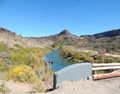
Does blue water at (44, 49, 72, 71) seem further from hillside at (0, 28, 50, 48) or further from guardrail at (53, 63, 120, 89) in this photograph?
guardrail at (53, 63, 120, 89)

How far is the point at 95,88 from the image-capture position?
14609mm

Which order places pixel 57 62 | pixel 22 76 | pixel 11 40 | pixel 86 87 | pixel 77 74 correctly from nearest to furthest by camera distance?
pixel 86 87
pixel 77 74
pixel 22 76
pixel 57 62
pixel 11 40

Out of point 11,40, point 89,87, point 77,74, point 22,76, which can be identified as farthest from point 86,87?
point 11,40

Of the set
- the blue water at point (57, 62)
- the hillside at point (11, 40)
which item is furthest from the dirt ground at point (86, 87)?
the hillside at point (11, 40)

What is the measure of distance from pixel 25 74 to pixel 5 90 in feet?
14.5

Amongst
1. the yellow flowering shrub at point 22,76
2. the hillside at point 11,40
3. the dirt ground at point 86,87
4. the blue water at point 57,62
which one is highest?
the hillside at point 11,40

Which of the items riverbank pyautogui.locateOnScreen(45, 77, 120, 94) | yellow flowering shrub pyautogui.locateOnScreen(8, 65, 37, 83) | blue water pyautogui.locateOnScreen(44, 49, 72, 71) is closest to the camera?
riverbank pyautogui.locateOnScreen(45, 77, 120, 94)

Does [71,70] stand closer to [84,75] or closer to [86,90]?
[84,75]

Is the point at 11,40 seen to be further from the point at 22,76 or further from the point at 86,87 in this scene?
the point at 86,87

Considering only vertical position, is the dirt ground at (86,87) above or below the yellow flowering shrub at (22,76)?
below

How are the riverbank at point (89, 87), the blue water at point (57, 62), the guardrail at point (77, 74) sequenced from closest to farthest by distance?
the riverbank at point (89, 87) → the guardrail at point (77, 74) → the blue water at point (57, 62)

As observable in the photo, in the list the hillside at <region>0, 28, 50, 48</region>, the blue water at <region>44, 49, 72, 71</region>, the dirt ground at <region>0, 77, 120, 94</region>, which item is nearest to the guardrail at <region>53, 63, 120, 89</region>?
the dirt ground at <region>0, 77, 120, 94</region>

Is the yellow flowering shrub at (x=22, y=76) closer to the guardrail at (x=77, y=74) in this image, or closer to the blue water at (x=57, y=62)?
the guardrail at (x=77, y=74)

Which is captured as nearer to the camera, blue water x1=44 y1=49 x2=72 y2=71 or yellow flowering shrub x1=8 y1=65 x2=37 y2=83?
yellow flowering shrub x1=8 y1=65 x2=37 y2=83
